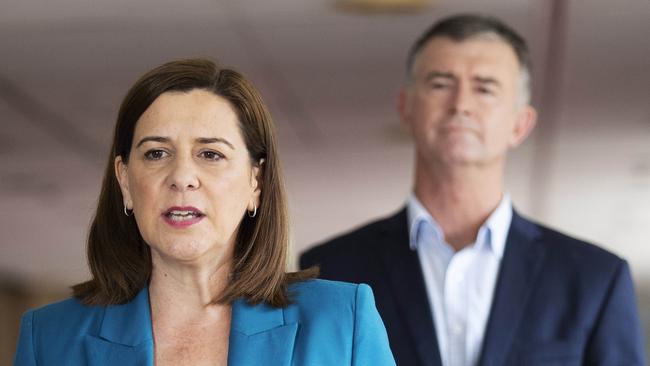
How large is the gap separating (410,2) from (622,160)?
4.66 meters

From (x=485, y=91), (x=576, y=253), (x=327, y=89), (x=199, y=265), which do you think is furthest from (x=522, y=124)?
(x=327, y=89)

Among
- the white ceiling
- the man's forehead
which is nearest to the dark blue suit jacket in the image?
the man's forehead

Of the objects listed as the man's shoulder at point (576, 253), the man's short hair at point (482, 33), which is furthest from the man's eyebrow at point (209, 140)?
the man's short hair at point (482, 33)

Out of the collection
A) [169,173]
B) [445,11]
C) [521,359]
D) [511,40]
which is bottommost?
[521,359]

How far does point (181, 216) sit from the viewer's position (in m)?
2.10

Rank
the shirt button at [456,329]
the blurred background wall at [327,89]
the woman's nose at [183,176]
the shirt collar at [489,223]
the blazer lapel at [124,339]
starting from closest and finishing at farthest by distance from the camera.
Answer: the woman's nose at [183,176]
the blazer lapel at [124,339]
the shirt button at [456,329]
the shirt collar at [489,223]
the blurred background wall at [327,89]

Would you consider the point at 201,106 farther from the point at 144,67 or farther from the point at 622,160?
the point at 622,160

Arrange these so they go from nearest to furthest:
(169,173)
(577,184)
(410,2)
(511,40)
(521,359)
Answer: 1. (169,173)
2. (521,359)
3. (511,40)
4. (410,2)
5. (577,184)

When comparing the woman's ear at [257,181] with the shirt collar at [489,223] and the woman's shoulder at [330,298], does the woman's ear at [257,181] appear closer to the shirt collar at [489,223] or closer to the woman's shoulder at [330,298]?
the woman's shoulder at [330,298]

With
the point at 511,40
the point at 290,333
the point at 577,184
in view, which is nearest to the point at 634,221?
the point at 577,184

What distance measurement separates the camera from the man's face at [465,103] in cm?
319

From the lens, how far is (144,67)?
6816 millimetres

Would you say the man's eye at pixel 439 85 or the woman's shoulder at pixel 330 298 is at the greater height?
the man's eye at pixel 439 85

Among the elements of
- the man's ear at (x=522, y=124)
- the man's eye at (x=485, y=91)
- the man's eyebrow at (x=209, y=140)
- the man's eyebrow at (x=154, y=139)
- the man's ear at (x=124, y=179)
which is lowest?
the man's ear at (x=124, y=179)
